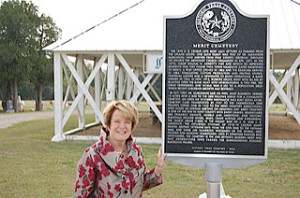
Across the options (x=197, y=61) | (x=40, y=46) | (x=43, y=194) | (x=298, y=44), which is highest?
(x=40, y=46)

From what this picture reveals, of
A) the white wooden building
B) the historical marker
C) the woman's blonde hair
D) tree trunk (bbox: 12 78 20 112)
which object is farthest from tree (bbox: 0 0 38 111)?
the woman's blonde hair

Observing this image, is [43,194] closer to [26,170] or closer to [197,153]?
[26,170]

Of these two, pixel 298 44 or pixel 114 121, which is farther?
pixel 298 44

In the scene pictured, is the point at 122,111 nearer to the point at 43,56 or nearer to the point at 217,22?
the point at 217,22

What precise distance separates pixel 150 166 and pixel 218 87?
495 centimetres

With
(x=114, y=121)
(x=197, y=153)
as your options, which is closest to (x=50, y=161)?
(x=197, y=153)

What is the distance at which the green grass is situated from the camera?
7.11 m

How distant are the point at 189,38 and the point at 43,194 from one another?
4272mm

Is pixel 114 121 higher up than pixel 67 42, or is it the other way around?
pixel 67 42

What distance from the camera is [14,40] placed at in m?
30.1

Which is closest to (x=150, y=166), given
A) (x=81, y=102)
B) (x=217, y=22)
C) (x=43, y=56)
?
(x=217, y=22)

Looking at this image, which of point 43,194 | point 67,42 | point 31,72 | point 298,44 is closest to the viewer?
point 43,194

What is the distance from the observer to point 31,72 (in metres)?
30.2

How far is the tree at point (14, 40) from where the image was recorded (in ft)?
95.5
